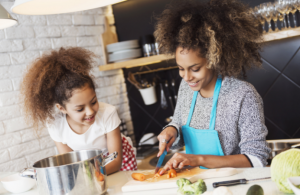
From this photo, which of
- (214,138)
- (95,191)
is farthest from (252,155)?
(95,191)

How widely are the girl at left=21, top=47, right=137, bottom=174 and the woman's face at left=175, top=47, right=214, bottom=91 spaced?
45cm

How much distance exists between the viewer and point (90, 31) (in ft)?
8.01

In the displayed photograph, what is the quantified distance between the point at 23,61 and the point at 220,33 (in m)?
1.32

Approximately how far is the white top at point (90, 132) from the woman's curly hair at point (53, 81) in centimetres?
13

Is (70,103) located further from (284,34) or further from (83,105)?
(284,34)

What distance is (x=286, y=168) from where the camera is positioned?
0.80 metres

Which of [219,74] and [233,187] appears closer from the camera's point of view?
[233,187]

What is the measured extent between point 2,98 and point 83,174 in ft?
3.74

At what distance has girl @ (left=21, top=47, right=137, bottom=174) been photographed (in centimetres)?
137

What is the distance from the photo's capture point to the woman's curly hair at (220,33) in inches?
48.9

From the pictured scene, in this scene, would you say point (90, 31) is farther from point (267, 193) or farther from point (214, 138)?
point (267, 193)

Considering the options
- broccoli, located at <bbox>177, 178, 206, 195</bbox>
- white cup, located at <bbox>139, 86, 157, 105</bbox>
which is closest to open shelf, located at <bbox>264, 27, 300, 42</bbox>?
white cup, located at <bbox>139, 86, 157, 105</bbox>

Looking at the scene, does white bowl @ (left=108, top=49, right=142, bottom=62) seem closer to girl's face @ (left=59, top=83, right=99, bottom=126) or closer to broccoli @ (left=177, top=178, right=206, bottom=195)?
girl's face @ (left=59, top=83, right=99, bottom=126)

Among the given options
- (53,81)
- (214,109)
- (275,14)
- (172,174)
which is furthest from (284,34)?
(53,81)
